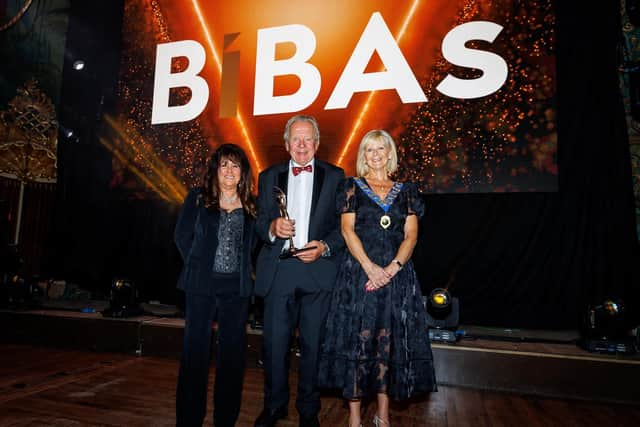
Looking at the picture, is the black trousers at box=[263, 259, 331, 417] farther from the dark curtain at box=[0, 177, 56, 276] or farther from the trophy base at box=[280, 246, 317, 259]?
the dark curtain at box=[0, 177, 56, 276]

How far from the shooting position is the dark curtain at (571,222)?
365 centimetres

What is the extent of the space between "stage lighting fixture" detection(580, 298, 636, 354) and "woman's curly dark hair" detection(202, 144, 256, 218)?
275 cm

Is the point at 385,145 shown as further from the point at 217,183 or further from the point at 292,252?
the point at 217,183

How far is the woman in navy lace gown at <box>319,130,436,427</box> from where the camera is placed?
202cm

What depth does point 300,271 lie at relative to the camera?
215 cm

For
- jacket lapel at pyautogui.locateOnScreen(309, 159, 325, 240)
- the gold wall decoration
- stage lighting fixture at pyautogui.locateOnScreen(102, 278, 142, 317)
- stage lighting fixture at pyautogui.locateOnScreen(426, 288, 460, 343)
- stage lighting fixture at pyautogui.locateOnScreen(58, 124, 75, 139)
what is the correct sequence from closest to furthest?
jacket lapel at pyautogui.locateOnScreen(309, 159, 325, 240) < stage lighting fixture at pyautogui.locateOnScreen(426, 288, 460, 343) < stage lighting fixture at pyautogui.locateOnScreen(102, 278, 142, 317) < stage lighting fixture at pyautogui.locateOnScreen(58, 124, 75, 139) < the gold wall decoration

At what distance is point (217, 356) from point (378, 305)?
33.4 inches

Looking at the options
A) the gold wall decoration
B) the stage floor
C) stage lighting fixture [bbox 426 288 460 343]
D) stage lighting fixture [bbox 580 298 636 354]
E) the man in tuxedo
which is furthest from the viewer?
the gold wall decoration

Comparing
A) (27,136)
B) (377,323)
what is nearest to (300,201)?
(377,323)

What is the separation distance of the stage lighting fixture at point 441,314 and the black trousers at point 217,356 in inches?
73.8

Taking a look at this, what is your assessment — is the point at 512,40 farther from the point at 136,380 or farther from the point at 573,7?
the point at 136,380

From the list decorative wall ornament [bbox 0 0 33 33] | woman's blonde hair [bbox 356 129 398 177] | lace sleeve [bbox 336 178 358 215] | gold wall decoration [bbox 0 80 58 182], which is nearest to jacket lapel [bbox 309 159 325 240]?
lace sleeve [bbox 336 178 358 215]

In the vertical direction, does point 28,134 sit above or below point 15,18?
below

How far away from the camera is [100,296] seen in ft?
17.3
